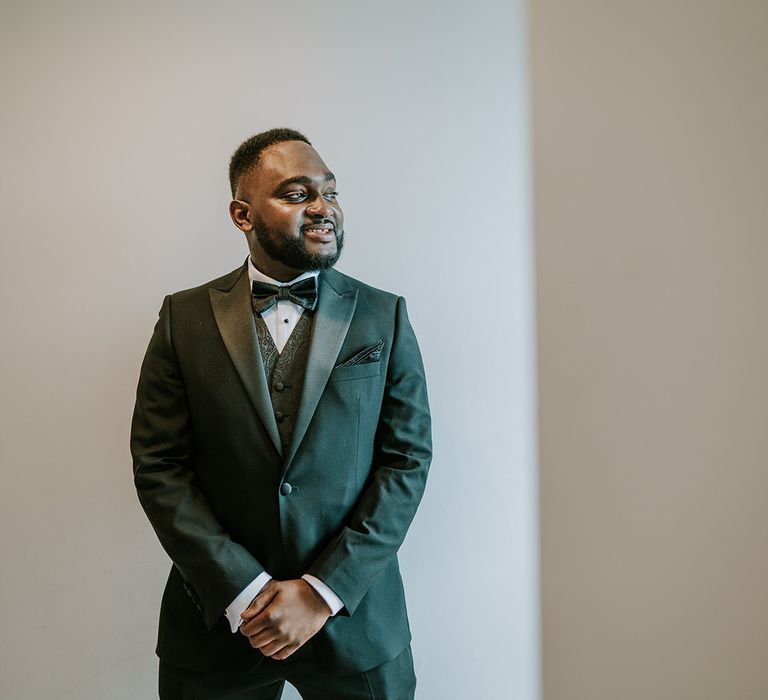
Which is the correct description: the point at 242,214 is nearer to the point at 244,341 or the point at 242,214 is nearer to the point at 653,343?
the point at 244,341

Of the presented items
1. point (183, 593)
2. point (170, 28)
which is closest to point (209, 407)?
point (183, 593)

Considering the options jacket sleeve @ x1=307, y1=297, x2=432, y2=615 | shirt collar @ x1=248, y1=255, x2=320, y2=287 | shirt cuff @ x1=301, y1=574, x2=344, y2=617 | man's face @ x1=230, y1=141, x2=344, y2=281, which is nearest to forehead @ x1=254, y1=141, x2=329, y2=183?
man's face @ x1=230, y1=141, x2=344, y2=281

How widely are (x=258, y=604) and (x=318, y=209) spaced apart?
0.81 m

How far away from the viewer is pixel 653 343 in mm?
1943

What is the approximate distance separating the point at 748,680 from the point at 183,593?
137 centimetres

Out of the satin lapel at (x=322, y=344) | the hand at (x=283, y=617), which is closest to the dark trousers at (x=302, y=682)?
the hand at (x=283, y=617)

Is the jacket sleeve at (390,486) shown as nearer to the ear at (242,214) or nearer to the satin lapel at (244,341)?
the satin lapel at (244,341)

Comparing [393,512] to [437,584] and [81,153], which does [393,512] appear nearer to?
[437,584]

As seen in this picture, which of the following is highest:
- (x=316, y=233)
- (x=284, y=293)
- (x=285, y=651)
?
(x=316, y=233)

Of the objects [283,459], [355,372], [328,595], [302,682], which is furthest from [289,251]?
[302,682]

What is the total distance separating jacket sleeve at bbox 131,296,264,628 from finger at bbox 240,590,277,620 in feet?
0.12

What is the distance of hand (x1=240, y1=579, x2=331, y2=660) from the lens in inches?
59.4

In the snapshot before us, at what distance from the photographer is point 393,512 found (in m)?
1.61

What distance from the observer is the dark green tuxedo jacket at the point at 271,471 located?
1572 mm
